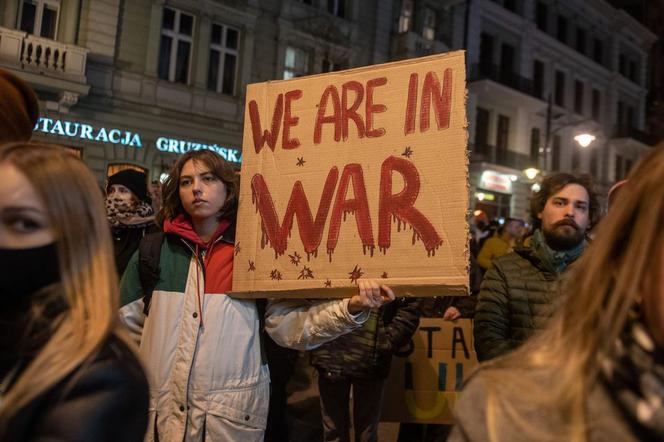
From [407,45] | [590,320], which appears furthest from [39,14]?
[590,320]

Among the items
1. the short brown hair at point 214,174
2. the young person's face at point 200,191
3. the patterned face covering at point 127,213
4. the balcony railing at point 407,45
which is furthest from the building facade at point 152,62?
the young person's face at point 200,191

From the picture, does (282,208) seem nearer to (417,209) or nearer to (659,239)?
(417,209)

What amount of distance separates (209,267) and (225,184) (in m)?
0.40

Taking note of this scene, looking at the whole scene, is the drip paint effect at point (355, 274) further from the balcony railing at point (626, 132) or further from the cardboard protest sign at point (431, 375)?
the balcony railing at point (626, 132)

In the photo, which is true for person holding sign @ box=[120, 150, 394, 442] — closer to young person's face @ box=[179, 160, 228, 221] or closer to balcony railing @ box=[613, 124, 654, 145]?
young person's face @ box=[179, 160, 228, 221]

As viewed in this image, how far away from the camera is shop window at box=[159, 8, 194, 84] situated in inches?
563

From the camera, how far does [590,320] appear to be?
1060 millimetres

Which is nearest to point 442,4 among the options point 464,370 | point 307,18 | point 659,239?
point 307,18

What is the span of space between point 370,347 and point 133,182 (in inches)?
80.8

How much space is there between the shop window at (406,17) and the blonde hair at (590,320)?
1907cm

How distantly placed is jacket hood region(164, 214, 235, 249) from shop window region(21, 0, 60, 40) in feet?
39.6

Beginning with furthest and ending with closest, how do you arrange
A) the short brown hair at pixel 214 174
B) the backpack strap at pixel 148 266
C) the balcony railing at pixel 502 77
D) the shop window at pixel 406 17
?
the balcony railing at pixel 502 77
the shop window at pixel 406 17
the short brown hair at pixel 214 174
the backpack strap at pixel 148 266

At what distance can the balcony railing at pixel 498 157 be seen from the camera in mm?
22734

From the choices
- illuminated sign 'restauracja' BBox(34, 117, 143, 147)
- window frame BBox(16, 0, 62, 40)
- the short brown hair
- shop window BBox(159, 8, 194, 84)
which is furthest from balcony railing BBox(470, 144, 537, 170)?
the short brown hair
